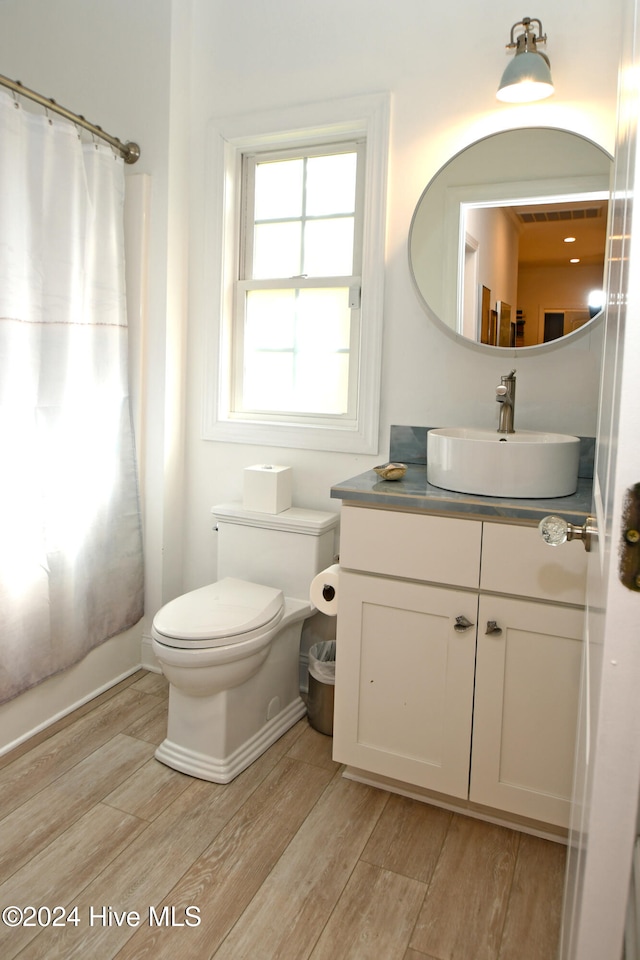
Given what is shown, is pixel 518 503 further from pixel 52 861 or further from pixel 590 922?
pixel 52 861

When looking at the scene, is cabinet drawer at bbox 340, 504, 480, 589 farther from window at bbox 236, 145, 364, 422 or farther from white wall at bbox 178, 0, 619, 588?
window at bbox 236, 145, 364, 422

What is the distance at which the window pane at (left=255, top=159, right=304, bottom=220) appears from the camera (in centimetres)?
249

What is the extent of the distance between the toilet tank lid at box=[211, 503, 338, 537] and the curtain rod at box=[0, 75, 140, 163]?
4.33ft


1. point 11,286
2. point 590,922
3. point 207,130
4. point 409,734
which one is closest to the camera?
point 590,922

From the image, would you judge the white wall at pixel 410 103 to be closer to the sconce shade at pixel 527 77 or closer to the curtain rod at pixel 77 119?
the sconce shade at pixel 527 77

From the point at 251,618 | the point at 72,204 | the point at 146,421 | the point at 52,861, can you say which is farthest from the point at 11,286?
the point at 52,861

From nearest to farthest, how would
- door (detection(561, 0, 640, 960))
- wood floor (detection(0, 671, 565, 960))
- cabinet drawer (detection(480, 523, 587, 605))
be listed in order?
1. door (detection(561, 0, 640, 960))
2. wood floor (detection(0, 671, 565, 960))
3. cabinet drawer (detection(480, 523, 587, 605))

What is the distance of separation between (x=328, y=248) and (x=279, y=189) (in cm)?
32

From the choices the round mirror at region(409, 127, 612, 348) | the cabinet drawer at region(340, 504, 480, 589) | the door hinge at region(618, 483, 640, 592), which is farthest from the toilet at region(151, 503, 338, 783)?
the door hinge at region(618, 483, 640, 592)

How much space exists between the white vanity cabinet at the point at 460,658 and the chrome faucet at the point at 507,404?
436mm

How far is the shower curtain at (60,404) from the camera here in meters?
1.96

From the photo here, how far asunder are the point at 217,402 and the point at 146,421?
28 cm

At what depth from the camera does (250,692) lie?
2041mm

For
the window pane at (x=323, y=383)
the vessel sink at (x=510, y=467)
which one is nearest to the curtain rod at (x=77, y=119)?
the window pane at (x=323, y=383)
